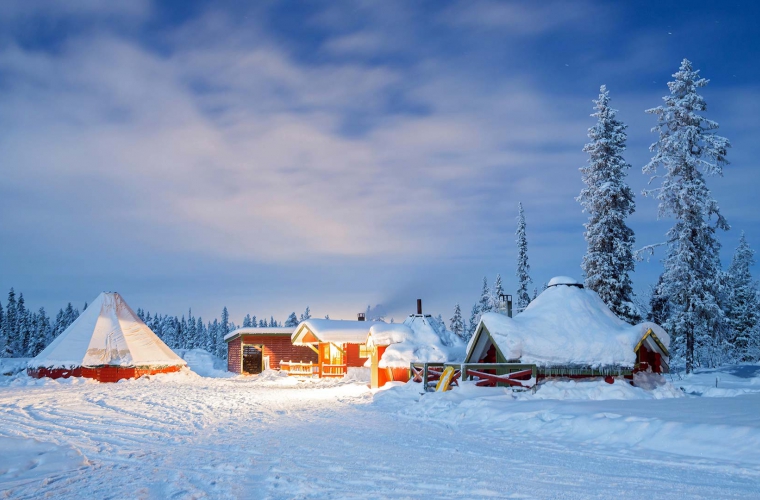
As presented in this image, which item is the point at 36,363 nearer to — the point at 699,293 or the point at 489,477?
the point at 489,477

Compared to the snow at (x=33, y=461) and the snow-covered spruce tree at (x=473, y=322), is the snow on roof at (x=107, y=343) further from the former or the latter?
the snow-covered spruce tree at (x=473, y=322)

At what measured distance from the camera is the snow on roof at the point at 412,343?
1121 inches

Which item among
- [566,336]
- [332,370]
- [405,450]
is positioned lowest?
[332,370]

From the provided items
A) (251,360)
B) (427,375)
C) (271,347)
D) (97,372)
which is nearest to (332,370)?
(271,347)

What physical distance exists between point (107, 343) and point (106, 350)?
59 centimetres

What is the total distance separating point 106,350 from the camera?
34.0m

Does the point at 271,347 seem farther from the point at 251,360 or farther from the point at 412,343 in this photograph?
the point at 412,343

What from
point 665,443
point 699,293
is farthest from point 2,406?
point 699,293

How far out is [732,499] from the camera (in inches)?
245

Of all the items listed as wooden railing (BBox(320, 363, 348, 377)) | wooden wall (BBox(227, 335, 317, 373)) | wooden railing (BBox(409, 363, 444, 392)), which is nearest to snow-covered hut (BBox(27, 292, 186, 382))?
wooden railing (BBox(320, 363, 348, 377))

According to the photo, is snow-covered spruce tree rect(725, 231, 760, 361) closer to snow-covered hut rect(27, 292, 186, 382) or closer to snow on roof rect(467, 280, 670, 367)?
snow on roof rect(467, 280, 670, 367)

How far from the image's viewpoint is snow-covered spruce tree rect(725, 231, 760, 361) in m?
50.0

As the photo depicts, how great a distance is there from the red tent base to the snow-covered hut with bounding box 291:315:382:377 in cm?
1150

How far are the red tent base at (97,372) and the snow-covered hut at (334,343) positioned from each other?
1150 centimetres
